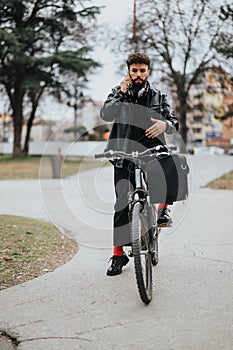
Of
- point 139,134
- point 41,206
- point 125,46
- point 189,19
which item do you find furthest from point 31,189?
point 189,19

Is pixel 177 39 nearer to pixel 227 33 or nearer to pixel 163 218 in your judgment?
pixel 227 33

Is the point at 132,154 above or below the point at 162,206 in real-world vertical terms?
above

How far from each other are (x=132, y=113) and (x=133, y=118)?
45 millimetres

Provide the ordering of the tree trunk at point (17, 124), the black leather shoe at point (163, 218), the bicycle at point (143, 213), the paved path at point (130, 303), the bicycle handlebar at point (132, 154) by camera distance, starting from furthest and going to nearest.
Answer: the tree trunk at point (17, 124) < the black leather shoe at point (163, 218) < the bicycle handlebar at point (132, 154) < the bicycle at point (143, 213) < the paved path at point (130, 303)

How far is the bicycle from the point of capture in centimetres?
381

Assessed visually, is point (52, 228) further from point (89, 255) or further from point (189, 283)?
point (189, 283)

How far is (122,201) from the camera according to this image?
4.55m

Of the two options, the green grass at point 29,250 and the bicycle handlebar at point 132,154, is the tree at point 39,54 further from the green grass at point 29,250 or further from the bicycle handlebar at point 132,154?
the bicycle handlebar at point 132,154

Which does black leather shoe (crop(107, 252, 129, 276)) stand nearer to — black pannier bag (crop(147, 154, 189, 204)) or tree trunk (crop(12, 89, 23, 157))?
black pannier bag (crop(147, 154, 189, 204))

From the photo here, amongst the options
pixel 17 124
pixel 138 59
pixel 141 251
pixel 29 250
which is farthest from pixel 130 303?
pixel 17 124

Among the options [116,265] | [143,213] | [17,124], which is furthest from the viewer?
[17,124]

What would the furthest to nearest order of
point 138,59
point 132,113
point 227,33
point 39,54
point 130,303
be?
1. point 39,54
2. point 227,33
3. point 132,113
4. point 138,59
5. point 130,303

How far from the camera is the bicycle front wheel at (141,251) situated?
3.65 m

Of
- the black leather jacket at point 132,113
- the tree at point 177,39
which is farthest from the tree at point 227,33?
the black leather jacket at point 132,113
